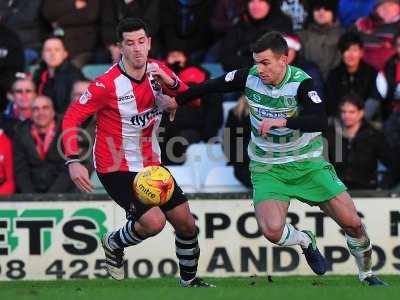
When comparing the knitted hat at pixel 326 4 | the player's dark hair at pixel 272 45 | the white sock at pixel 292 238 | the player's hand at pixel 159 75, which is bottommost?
the white sock at pixel 292 238

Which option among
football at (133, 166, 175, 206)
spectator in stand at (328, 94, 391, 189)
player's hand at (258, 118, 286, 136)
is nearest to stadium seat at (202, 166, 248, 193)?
spectator in stand at (328, 94, 391, 189)

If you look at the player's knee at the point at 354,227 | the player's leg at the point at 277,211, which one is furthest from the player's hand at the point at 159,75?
the player's knee at the point at 354,227

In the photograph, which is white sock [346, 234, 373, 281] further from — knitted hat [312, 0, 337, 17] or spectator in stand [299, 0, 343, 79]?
knitted hat [312, 0, 337, 17]

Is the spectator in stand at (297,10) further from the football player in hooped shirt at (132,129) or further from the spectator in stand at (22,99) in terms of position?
the football player in hooped shirt at (132,129)

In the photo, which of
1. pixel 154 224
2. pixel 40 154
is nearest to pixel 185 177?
pixel 40 154

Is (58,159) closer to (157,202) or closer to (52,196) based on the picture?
(52,196)

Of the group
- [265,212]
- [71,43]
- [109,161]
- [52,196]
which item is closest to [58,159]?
[52,196]

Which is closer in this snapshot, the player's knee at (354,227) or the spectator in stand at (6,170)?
the player's knee at (354,227)

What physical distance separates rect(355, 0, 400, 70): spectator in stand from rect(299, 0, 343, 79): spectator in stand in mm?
361

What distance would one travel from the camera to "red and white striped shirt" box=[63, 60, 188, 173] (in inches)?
402

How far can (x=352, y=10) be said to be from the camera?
15633 millimetres

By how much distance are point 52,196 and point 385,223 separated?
3507 mm

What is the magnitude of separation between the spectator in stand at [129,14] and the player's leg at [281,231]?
230 inches

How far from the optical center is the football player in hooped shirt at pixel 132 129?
10.2 m
